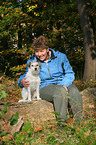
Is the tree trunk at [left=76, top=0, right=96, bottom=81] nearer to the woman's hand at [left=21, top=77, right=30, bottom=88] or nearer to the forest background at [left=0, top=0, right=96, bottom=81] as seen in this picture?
the forest background at [left=0, top=0, right=96, bottom=81]

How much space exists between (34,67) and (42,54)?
0.33 metres

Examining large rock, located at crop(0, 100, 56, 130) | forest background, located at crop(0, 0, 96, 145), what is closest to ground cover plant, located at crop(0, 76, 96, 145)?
large rock, located at crop(0, 100, 56, 130)

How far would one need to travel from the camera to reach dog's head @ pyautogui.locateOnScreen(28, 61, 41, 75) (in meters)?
4.37

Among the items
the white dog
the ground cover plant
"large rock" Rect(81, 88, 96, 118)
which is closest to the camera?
the ground cover plant

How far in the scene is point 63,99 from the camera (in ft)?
12.5

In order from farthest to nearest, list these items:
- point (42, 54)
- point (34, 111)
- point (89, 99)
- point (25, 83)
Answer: point (89, 99) < point (25, 83) < point (42, 54) < point (34, 111)

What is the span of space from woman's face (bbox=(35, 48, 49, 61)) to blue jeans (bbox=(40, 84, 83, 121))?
67 centimetres

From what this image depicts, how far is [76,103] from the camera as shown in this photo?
386 cm

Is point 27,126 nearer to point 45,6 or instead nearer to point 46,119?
point 46,119

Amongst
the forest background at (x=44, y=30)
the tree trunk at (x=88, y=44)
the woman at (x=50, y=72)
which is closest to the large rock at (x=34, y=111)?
the woman at (x=50, y=72)

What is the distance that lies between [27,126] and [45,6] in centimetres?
988

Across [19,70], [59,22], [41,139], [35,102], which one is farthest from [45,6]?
[41,139]

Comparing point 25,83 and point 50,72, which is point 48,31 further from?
point 50,72

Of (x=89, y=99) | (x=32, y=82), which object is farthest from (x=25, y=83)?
(x=89, y=99)
